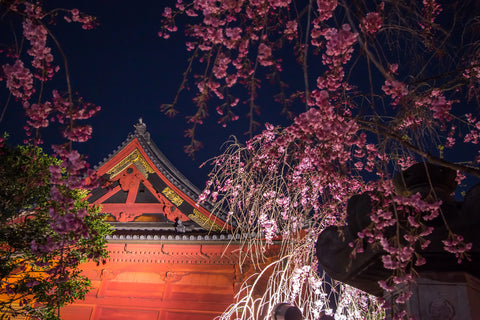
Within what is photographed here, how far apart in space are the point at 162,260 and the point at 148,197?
2.33 m

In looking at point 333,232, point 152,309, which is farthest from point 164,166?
point 333,232

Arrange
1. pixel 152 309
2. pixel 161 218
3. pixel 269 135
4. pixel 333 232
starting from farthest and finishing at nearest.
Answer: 1. pixel 161 218
2. pixel 152 309
3. pixel 269 135
4. pixel 333 232

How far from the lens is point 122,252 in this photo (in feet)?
33.7

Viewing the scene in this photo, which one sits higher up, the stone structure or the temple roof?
the temple roof

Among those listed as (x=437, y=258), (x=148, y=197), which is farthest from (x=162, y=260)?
(x=437, y=258)

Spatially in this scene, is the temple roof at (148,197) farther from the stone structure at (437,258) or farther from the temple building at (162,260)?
the stone structure at (437,258)

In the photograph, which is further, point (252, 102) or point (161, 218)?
point (161, 218)

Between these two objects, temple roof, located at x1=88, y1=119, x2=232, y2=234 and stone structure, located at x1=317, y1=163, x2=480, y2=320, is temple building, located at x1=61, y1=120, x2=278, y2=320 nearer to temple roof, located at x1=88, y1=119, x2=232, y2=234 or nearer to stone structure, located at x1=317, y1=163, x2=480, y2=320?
temple roof, located at x1=88, y1=119, x2=232, y2=234

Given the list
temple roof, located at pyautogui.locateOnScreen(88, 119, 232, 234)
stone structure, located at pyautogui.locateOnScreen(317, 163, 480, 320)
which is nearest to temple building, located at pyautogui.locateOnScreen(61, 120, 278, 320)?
temple roof, located at pyautogui.locateOnScreen(88, 119, 232, 234)

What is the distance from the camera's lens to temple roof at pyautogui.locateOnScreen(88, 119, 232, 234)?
10.4 meters

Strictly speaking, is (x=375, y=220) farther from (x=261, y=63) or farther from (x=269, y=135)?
(x=269, y=135)

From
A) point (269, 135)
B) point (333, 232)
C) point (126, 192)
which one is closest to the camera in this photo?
point (333, 232)

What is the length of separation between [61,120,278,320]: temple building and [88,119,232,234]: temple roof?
33 millimetres

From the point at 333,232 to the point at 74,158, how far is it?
2.65 m
